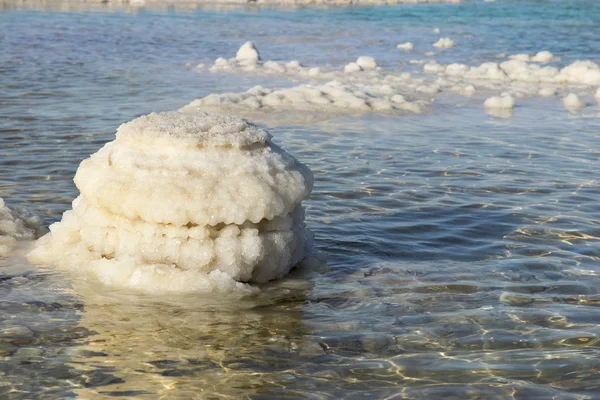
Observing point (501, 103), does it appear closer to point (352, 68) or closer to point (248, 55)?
point (352, 68)

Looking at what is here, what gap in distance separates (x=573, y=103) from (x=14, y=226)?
8.76 meters

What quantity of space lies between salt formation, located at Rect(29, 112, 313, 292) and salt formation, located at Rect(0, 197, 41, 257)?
0.45 meters

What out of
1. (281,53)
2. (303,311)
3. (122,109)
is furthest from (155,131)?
(281,53)

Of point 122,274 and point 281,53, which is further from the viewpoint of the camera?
point 281,53

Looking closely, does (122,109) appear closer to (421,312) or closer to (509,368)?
(421,312)

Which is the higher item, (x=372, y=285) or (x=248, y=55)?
(x=248, y=55)

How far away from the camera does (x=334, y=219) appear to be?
6.30m

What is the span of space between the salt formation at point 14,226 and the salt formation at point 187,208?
45cm

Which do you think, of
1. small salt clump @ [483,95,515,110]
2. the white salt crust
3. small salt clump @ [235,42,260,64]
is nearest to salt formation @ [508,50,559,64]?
the white salt crust

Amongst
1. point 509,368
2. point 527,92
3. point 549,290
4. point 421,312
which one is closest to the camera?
point 509,368

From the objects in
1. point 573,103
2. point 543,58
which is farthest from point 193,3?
point 573,103

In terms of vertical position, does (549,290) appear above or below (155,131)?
below

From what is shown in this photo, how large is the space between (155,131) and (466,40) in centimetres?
2077

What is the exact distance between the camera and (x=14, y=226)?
5.58m
